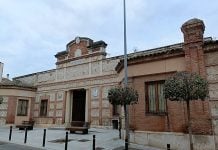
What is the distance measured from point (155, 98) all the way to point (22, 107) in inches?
689

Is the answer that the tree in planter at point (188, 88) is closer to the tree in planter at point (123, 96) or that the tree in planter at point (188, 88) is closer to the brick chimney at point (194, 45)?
Result: the brick chimney at point (194, 45)

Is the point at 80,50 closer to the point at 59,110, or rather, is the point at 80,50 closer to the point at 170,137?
the point at 59,110

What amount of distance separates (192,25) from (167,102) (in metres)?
3.90

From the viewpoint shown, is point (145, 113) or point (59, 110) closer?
point (145, 113)

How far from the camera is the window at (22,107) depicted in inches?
976

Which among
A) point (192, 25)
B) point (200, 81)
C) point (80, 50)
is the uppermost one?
point (80, 50)

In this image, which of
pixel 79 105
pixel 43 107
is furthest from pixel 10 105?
pixel 79 105

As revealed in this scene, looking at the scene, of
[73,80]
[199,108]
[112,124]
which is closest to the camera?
[199,108]

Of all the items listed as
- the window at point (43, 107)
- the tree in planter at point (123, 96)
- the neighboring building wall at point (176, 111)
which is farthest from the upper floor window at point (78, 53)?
the tree in planter at point (123, 96)

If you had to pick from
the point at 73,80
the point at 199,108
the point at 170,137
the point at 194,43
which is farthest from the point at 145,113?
the point at 73,80

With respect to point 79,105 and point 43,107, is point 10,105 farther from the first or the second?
point 79,105

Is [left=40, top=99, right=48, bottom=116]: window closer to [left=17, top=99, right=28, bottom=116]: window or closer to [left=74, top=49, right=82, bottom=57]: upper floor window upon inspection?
[left=17, top=99, right=28, bottom=116]: window

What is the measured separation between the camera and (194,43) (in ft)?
36.7

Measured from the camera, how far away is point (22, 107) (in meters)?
25.2
